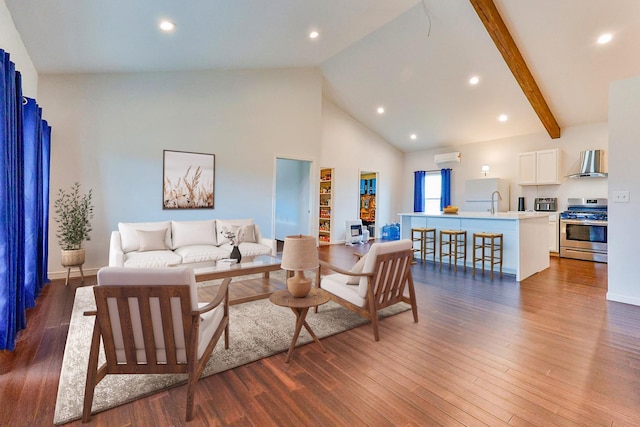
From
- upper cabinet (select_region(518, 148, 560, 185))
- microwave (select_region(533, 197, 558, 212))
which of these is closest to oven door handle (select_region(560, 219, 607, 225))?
microwave (select_region(533, 197, 558, 212))

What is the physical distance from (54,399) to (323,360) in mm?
1635

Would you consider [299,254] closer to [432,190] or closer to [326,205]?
[326,205]

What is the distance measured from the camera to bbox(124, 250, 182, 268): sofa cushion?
143 inches

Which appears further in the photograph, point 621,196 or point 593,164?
point 593,164

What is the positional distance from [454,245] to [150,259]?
4.85 m

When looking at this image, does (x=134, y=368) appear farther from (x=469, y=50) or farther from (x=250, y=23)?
(x=469, y=50)

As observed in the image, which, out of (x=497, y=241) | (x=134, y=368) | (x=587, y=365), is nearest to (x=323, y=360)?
(x=134, y=368)

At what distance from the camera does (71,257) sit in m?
3.97

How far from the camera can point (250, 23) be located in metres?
4.06

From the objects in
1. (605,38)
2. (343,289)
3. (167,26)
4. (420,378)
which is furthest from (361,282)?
(605,38)

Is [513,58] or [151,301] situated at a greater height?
[513,58]

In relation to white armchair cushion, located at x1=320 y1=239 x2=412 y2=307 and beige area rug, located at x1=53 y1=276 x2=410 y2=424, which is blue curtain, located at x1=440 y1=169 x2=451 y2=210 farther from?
white armchair cushion, located at x1=320 y1=239 x2=412 y2=307

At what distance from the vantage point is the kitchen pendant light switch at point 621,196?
11.3 feet

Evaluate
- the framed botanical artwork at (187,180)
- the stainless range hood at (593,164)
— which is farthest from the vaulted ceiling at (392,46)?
the framed botanical artwork at (187,180)
